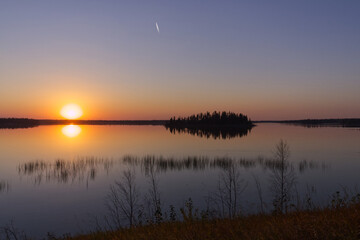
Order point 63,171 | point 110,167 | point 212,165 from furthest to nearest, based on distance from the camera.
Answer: point 110,167 < point 212,165 < point 63,171

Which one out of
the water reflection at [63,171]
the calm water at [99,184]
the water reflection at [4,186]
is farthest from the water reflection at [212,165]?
the water reflection at [4,186]

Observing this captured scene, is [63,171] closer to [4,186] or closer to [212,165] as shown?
[4,186]

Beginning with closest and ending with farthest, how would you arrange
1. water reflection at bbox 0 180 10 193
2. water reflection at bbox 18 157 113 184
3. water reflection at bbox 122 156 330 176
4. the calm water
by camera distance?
1. the calm water
2. water reflection at bbox 0 180 10 193
3. water reflection at bbox 18 157 113 184
4. water reflection at bbox 122 156 330 176

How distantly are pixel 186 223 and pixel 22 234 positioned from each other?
1191 cm

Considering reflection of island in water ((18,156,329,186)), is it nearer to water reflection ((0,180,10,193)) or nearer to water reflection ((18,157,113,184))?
water reflection ((18,157,113,184))

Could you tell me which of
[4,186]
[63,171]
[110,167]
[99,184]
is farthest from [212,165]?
[4,186]

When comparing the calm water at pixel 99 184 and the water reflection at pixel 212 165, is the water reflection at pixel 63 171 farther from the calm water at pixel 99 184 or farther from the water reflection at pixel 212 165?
the water reflection at pixel 212 165

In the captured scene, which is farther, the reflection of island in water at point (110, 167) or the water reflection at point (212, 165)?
the water reflection at point (212, 165)

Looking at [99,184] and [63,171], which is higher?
[63,171]

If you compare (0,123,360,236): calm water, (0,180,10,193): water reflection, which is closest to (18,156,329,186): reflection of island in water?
(0,123,360,236): calm water

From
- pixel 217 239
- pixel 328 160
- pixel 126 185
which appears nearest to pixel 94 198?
pixel 126 185

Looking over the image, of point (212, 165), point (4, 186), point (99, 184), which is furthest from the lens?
point (212, 165)

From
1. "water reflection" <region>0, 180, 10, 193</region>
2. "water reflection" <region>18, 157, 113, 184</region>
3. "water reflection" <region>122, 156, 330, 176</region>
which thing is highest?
"water reflection" <region>122, 156, 330, 176</region>

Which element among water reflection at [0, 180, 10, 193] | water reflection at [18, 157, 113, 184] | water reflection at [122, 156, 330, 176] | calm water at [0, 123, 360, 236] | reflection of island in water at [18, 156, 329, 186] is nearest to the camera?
calm water at [0, 123, 360, 236]
